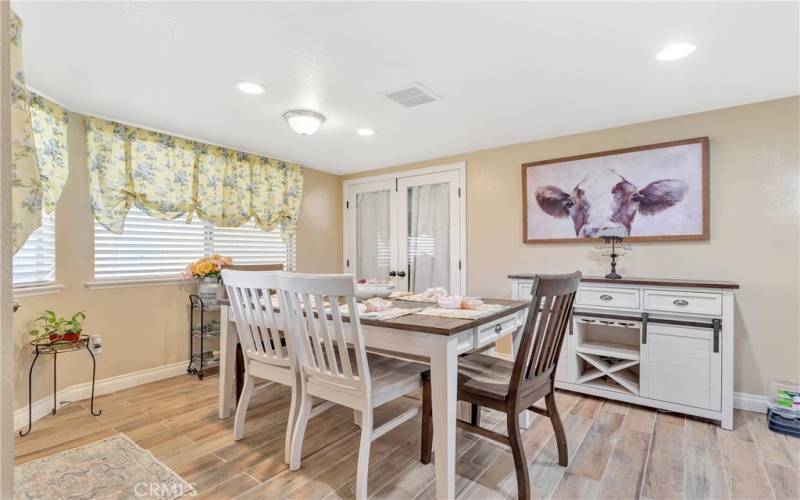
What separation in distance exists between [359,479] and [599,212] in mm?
2837

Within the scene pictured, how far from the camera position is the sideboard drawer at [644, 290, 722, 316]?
252 centimetres

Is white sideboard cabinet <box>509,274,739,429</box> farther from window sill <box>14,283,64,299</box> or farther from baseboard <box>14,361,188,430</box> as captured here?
window sill <box>14,283,64,299</box>

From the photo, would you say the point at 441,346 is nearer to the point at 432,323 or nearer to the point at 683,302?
the point at 432,323

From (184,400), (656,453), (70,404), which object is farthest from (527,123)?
(70,404)

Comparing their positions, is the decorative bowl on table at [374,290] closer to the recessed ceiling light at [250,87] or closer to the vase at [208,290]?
the recessed ceiling light at [250,87]

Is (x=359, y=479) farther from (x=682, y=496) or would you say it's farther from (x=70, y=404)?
(x=70, y=404)

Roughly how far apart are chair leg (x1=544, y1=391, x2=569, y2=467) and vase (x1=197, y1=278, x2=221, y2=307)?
2817 millimetres

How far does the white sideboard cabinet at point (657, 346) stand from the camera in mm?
2494

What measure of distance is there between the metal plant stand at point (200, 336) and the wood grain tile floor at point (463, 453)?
2.11 feet

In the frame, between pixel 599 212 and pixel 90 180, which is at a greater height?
pixel 90 180

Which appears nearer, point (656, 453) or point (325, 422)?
point (656, 453)

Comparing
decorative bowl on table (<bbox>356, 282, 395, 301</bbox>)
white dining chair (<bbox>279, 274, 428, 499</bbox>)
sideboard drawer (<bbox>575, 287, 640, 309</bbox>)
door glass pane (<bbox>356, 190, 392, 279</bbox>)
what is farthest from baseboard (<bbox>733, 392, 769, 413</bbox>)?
door glass pane (<bbox>356, 190, 392, 279</bbox>)

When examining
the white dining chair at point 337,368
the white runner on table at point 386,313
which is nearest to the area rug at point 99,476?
the white dining chair at point 337,368

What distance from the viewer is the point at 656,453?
2143mm
